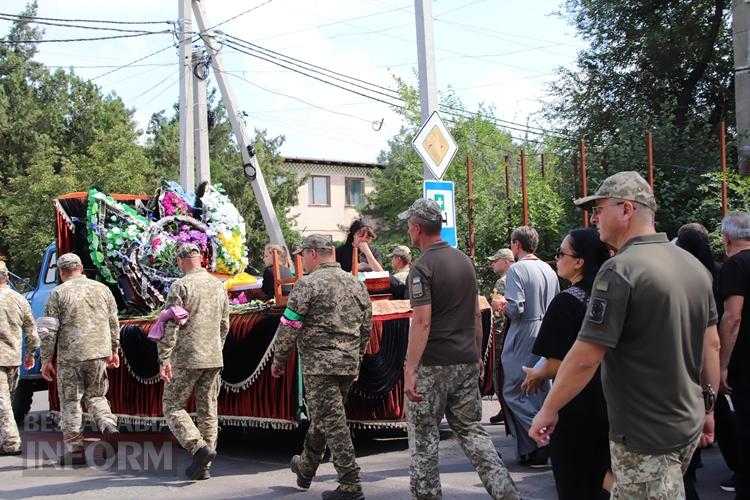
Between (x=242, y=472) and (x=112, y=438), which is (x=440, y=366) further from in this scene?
(x=112, y=438)

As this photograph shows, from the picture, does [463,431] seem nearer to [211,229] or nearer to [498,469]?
[498,469]

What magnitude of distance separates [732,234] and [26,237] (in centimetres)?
3138

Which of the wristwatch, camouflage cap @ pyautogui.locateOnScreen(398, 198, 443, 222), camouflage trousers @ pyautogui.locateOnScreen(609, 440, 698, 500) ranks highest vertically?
camouflage cap @ pyautogui.locateOnScreen(398, 198, 443, 222)

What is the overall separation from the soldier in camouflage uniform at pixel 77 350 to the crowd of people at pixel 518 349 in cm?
2

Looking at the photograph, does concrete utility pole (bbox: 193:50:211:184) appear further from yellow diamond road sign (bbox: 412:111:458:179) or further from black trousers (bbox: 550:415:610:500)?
black trousers (bbox: 550:415:610:500)

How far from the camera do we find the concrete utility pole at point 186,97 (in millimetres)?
17078

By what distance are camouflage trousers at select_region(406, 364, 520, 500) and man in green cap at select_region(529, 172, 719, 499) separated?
Answer: 219cm

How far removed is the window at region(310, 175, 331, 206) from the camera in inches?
1921

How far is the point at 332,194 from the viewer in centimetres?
4909

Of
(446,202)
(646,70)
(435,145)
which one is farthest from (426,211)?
→ (646,70)

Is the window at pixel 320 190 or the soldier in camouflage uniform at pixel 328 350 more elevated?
the window at pixel 320 190

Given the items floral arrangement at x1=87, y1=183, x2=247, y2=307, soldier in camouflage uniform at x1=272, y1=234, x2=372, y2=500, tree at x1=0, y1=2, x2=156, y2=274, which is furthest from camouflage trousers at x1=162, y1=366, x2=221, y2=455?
tree at x1=0, y1=2, x2=156, y2=274

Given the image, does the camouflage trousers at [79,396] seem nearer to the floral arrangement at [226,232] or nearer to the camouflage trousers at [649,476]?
the floral arrangement at [226,232]

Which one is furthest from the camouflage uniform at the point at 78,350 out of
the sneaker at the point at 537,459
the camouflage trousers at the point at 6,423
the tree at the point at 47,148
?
Result: the tree at the point at 47,148
